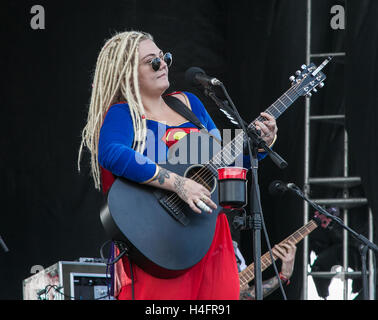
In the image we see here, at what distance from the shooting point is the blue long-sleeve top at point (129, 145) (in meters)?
3.03

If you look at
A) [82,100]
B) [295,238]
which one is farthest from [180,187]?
[82,100]

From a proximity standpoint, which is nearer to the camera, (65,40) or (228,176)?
(228,176)

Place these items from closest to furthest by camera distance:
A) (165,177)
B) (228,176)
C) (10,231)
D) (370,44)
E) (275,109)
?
(228,176)
(165,177)
(275,109)
(370,44)
(10,231)

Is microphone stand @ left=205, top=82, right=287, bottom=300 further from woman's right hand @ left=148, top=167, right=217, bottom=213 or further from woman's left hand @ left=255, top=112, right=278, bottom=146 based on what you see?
woman's right hand @ left=148, top=167, right=217, bottom=213

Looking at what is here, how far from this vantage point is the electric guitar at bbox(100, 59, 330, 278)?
9.64 feet

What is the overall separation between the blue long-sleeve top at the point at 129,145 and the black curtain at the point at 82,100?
2.56 m

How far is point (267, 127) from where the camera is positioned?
10.5 ft

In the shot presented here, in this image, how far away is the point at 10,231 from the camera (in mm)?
5754

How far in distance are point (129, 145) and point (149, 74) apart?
0.42 m

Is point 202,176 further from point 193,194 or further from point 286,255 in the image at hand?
point 286,255
